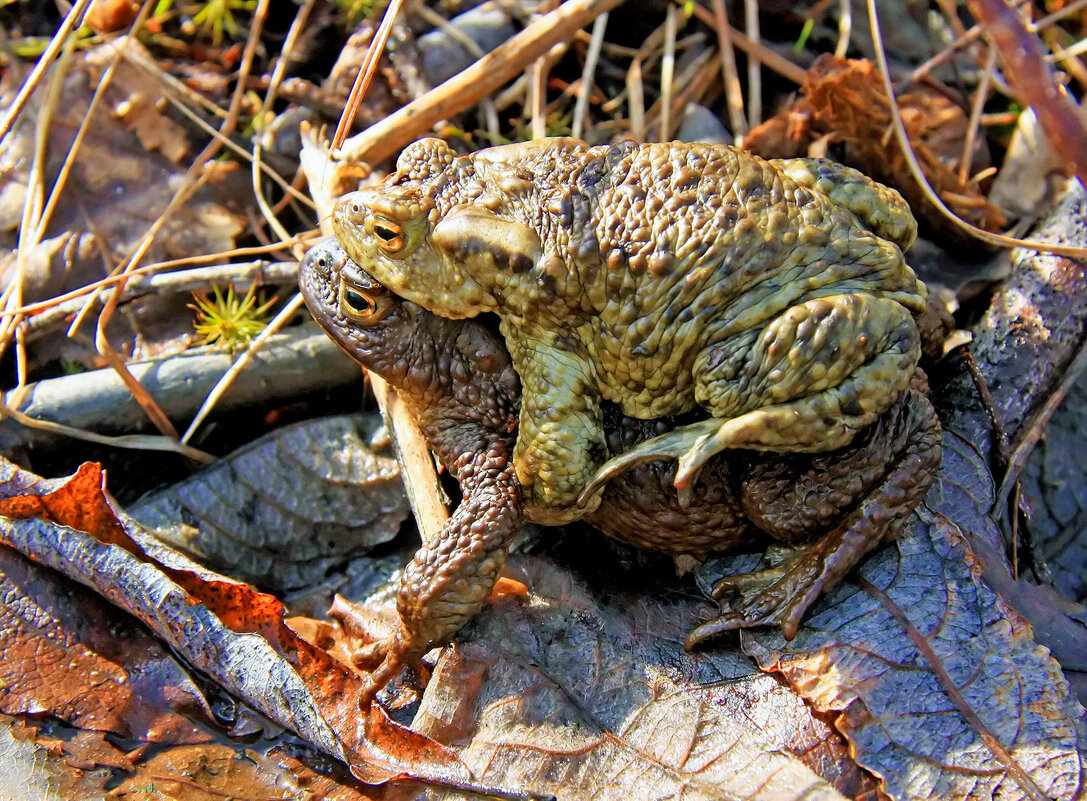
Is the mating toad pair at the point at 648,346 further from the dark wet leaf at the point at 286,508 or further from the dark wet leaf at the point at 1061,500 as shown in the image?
the dark wet leaf at the point at 1061,500

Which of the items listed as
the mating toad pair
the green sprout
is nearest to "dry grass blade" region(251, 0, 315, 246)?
the green sprout

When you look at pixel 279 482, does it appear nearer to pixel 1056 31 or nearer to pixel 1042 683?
pixel 1042 683

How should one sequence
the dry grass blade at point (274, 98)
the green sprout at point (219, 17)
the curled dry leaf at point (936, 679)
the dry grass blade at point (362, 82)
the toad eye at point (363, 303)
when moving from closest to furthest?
the curled dry leaf at point (936, 679)
the toad eye at point (363, 303)
the dry grass blade at point (362, 82)
the dry grass blade at point (274, 98)
the green sprout at point (219, 17)

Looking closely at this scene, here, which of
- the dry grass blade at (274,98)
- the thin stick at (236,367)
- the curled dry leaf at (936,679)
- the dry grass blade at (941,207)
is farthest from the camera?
the dry grass blade at (274,98)

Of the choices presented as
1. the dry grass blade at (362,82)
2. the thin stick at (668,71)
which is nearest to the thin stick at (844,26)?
the thin stick at (668,71)

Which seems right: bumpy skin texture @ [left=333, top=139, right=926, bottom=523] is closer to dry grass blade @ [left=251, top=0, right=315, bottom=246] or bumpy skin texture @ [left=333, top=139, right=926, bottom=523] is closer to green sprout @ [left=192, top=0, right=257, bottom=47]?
dry grass blade @ [left=251, top=0, right=315, bottom=246]

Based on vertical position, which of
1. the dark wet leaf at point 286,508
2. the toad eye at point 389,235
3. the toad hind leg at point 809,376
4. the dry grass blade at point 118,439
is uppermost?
the toad eye at point 389,235

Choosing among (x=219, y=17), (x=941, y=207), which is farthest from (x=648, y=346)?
(x=219, y=17)
